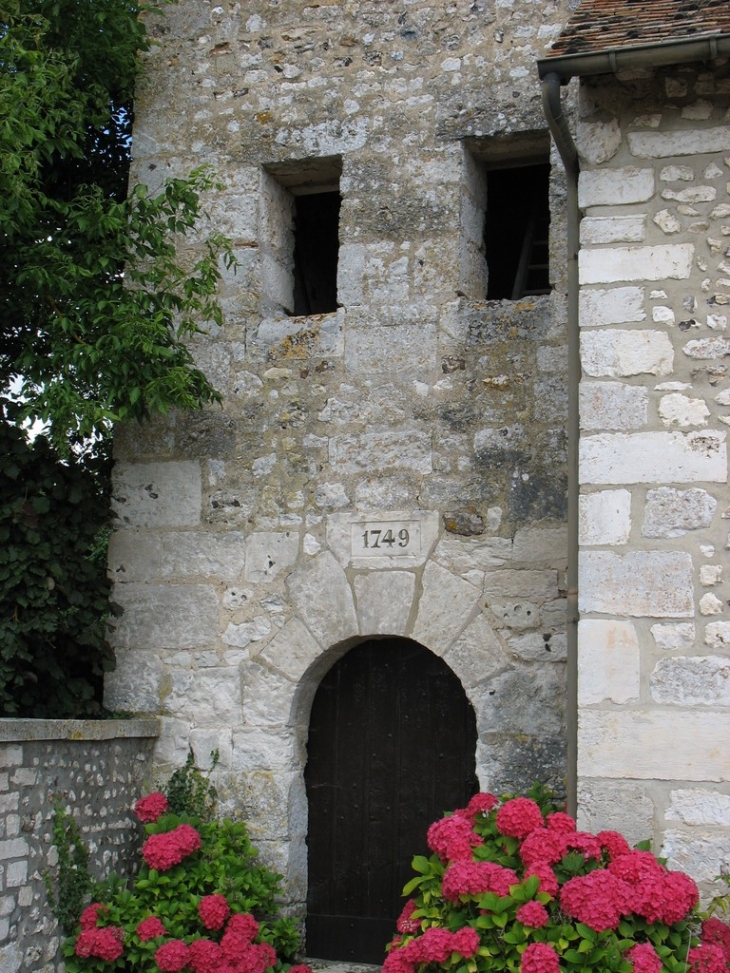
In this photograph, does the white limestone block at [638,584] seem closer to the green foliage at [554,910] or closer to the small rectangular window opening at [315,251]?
the green foliage at [554,910]

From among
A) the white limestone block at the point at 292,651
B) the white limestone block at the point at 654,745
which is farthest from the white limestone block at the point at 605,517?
the white limestone block at the point at 292,651

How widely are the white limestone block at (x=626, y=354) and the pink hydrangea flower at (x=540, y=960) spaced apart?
201 cm

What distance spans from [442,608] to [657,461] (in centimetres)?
142

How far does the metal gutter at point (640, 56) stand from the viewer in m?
4.52

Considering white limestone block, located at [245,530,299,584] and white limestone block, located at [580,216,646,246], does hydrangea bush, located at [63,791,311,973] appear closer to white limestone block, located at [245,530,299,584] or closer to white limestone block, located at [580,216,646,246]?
white limestone block, located at [245,530,299,584]

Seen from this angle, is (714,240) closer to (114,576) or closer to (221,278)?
(221,278)

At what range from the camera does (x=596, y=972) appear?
13.2ft

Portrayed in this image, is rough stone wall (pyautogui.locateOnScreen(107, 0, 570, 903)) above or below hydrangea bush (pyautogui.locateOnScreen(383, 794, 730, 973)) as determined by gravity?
above

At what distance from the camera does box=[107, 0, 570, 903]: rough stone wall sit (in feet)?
18.5

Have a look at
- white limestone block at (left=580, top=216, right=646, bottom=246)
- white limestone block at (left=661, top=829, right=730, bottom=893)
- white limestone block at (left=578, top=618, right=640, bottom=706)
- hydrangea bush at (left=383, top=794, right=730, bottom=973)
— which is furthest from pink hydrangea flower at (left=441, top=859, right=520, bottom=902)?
white limestone block at (left=580, top=216, right=646, bottom=246)

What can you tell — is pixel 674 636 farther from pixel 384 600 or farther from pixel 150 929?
pixel 150 929

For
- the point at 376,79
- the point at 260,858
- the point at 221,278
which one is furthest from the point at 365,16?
the point at 260,858

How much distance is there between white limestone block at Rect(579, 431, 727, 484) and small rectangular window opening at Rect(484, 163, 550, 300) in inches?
76.1

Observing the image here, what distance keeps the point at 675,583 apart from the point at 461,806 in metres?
1.82
